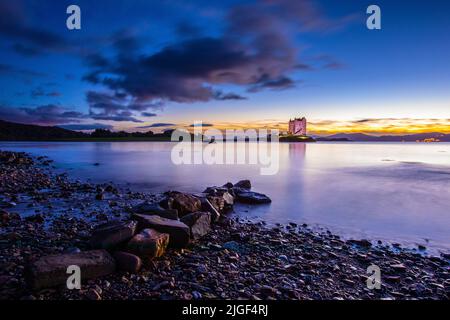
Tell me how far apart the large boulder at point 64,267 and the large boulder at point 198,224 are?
7.19 ft

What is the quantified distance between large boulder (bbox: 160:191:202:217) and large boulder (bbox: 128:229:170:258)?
2381mm

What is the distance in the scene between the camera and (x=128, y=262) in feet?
14.5

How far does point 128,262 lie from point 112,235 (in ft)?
2.51

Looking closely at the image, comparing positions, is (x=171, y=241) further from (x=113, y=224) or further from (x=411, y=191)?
(x=411, y=191)

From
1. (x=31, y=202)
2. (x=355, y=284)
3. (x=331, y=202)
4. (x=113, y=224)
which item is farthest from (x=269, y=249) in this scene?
(x=31, y=202)

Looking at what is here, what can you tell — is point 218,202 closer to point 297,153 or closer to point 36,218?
point 36,218

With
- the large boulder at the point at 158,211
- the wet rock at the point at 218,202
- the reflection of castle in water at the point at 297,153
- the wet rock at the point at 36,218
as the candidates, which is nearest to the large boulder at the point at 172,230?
the large boulder at the point at 158,211

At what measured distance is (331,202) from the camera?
11984 millimetres

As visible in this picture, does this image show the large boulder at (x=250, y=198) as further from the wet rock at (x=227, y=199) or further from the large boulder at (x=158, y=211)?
the large boulder at (x=158, y=211)

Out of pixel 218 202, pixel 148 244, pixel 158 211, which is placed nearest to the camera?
pixel 148 244

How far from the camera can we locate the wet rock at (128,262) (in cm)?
441

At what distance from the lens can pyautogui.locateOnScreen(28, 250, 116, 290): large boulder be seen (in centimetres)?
368

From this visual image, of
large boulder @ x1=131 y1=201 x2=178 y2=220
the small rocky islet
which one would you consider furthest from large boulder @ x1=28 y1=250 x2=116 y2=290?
large boulder @ x1=131 y1=201 x2=178 y2=220

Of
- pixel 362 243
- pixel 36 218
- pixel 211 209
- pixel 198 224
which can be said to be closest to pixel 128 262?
pixel 198 224
